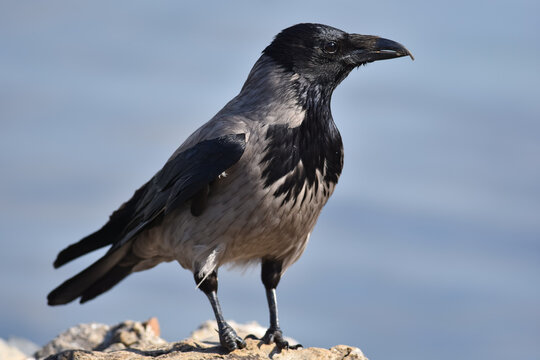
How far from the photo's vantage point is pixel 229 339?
5.52 metres

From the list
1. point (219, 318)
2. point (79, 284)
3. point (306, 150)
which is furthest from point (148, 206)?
point (306, 150)

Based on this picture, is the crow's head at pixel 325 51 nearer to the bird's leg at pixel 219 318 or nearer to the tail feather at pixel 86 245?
the bird's leg at pixel 219 318

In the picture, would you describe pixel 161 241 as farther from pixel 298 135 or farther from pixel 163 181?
pixel 298 135

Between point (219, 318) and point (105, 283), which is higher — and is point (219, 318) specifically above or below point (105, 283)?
below

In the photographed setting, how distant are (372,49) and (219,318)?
241cm

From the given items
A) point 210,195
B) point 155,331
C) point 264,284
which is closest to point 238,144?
point 210,195

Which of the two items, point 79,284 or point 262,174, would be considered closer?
point 262,174

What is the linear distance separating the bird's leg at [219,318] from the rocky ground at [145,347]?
0.06 m

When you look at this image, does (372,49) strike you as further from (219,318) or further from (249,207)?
(219,318)

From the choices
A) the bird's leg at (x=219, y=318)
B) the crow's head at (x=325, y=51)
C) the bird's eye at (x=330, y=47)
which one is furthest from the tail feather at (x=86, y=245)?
the bird's eye at (x=330, y=47)

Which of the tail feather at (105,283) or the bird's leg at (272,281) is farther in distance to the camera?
the tail feather at (105,283)

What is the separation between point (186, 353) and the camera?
17.6ft

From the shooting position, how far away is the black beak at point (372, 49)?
6.03m

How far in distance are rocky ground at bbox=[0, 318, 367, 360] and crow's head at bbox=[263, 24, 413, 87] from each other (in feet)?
6.84
